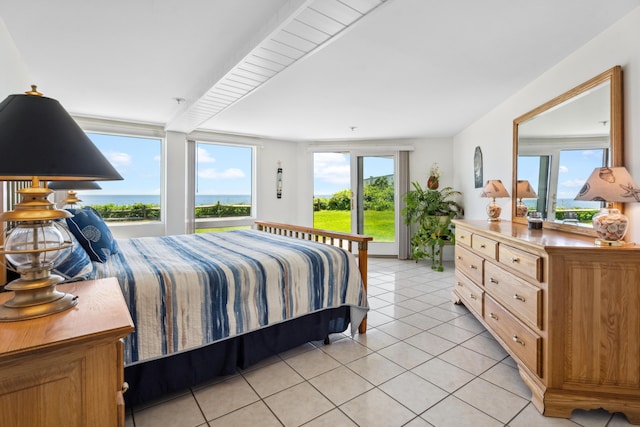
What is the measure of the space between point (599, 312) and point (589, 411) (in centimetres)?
55

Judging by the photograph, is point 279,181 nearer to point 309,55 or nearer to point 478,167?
point 478,167

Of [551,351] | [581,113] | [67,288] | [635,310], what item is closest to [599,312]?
[635,310]

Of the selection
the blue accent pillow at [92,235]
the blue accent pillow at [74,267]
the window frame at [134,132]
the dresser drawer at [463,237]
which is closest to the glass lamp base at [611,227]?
the dresser drawer at [463,237]

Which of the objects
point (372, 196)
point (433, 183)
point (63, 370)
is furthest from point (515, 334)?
point (372, 196)

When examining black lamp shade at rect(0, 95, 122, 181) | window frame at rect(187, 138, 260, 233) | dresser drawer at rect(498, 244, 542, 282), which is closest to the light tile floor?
dresser drawer at rect(498, 244, 542, 282)

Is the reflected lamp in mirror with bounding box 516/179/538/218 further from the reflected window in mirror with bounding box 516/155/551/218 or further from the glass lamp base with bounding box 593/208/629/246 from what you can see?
the glass lamp base with bounding box 593/208/629/246

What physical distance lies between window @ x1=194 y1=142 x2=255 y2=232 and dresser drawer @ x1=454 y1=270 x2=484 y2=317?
11.8 feet

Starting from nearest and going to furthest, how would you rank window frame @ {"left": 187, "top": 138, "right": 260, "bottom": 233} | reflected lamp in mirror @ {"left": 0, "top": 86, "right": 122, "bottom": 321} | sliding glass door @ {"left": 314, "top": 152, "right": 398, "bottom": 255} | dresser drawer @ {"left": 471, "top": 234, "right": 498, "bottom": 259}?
reflected lamp in mirror @ {"left": 0, "top": 86, "right": 122, "bottom": 321}, dresser drawer @ {"left": 471, "top": 234, "right": 498, "bottom": 259}, window frame @ {"left": 187, "top": 138, "right": 260, "bottom": 233}, sliding glass door @ {"left": 314, "top": 152, "right": 398, "bottom": 255}

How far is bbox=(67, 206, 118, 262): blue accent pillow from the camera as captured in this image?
1.96 meters

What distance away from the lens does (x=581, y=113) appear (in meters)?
2.20

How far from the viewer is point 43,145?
93 centimetres

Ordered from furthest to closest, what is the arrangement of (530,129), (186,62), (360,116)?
(360,116) < (530,129) < (186,62)

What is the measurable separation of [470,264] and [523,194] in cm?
84

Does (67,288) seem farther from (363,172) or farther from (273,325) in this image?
(363,172)
